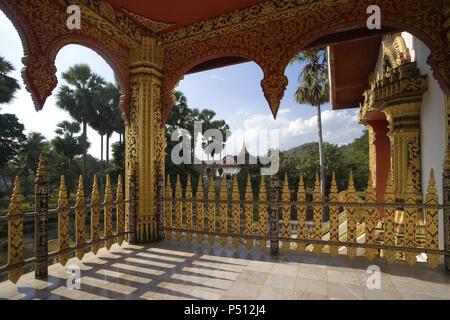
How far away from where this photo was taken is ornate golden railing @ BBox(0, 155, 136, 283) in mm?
2879

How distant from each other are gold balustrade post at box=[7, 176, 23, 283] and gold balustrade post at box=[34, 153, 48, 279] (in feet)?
0.71

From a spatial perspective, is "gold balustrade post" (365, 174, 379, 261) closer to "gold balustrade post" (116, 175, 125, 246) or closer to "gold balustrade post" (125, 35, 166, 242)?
"gold balustrade post" (125, 35, 166, 242)

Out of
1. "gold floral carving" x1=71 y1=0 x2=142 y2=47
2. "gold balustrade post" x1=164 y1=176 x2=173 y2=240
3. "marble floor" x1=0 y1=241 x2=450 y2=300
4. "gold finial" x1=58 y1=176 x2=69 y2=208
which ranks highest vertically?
"gold floral carving" x1=71 y1=0 x2=142 y2=47

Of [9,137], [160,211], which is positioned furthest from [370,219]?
[9,137]

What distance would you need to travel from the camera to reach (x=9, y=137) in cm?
1834

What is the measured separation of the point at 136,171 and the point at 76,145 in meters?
19.8

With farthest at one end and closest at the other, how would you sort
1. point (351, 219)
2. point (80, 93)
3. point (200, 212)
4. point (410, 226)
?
point (80, 93)
point (200, 212)
point (351, 219)
point (410, 226)

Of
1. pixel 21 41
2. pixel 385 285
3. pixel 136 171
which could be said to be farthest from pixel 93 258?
pixel 385 285

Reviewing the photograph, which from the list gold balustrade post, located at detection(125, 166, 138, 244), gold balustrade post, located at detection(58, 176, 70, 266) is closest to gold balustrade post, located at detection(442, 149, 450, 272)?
gold balustrade post, located at detection(125, 166, 138, 244)

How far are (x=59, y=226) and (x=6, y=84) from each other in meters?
14.2

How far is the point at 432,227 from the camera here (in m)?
3.32

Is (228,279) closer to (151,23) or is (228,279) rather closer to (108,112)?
(151,23)

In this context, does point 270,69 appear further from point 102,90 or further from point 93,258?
point 102,90

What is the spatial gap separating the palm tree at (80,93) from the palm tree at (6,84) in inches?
156
